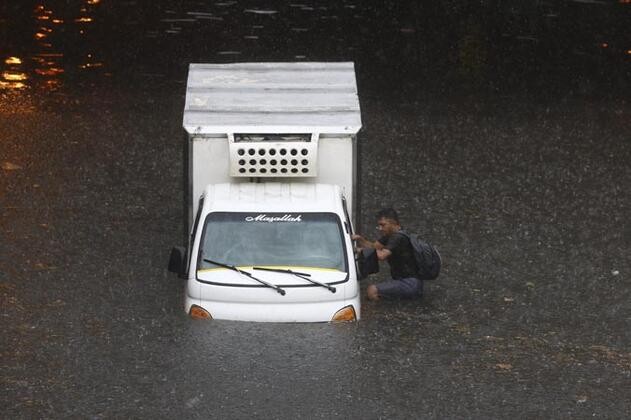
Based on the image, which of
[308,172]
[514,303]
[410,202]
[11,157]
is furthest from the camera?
[11,157]

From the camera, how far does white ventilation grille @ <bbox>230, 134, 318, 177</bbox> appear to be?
15273mm

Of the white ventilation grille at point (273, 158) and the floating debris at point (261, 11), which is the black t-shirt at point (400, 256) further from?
the floating debris at point (261, 11)

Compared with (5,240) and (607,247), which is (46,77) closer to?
(5,240)

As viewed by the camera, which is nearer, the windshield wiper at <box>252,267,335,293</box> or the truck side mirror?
the windshield wiper at <box>252,267,335,293</box>

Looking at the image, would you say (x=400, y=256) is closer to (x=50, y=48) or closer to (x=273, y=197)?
(x=273, y=197)

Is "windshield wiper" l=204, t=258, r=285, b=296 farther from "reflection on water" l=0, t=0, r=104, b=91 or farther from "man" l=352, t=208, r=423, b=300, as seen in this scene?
"reflection on water" l=0, t=0, r=104, b=91

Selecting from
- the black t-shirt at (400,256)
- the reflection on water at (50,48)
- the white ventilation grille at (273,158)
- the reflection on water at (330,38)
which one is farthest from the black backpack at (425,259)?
the reflection on water at (50,48)

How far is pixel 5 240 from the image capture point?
61.3 feet

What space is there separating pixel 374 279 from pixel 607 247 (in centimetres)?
407

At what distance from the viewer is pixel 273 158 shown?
15312 millimetres

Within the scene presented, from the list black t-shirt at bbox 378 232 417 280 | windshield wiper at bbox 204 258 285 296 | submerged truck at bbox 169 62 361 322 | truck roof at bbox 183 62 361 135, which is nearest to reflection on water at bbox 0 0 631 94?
truck roof at bbox 183 62 361 135

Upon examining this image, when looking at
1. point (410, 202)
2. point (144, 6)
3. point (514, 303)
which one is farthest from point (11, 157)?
point (144, 6)

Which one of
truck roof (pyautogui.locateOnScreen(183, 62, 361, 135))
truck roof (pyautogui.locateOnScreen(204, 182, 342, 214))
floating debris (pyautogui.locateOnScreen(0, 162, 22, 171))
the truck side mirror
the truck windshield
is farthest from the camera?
floating debris (pyautogui.locateOnScreen(0, 162, 22, 171))

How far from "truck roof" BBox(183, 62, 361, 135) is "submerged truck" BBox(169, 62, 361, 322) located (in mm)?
13
